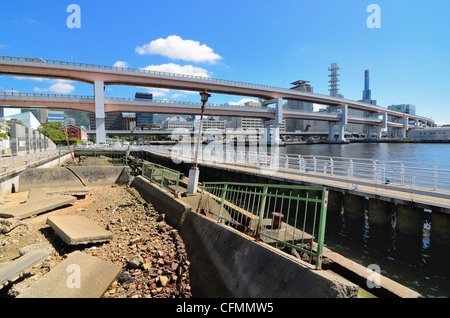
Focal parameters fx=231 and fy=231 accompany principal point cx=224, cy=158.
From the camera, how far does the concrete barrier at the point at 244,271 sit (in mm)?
2902

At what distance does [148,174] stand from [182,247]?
8.67m

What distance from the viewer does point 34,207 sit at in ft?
30.2

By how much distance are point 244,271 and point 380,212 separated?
890cm

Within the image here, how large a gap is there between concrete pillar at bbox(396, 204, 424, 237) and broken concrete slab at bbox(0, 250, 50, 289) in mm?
12087

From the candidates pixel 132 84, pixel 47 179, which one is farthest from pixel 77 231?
pixel 132 84

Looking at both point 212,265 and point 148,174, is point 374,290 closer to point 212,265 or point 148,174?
point 212,265

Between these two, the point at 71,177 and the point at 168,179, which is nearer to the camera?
the point at 168,179

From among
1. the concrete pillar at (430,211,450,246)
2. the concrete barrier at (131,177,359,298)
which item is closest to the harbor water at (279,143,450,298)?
the concrete pillar at (430,211,450,246)

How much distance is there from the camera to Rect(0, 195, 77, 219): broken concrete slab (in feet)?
27.9

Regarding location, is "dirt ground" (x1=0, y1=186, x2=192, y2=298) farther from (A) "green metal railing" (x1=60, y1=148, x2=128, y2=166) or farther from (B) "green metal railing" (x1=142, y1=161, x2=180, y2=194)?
(A) "green metal railing" (x1=60, y1=148, x2=128, y2=166)

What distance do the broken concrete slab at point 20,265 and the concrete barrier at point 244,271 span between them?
135 inches

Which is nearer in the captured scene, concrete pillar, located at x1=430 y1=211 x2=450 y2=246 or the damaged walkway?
the damaged walkway

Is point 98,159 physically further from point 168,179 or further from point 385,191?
point 385,191
